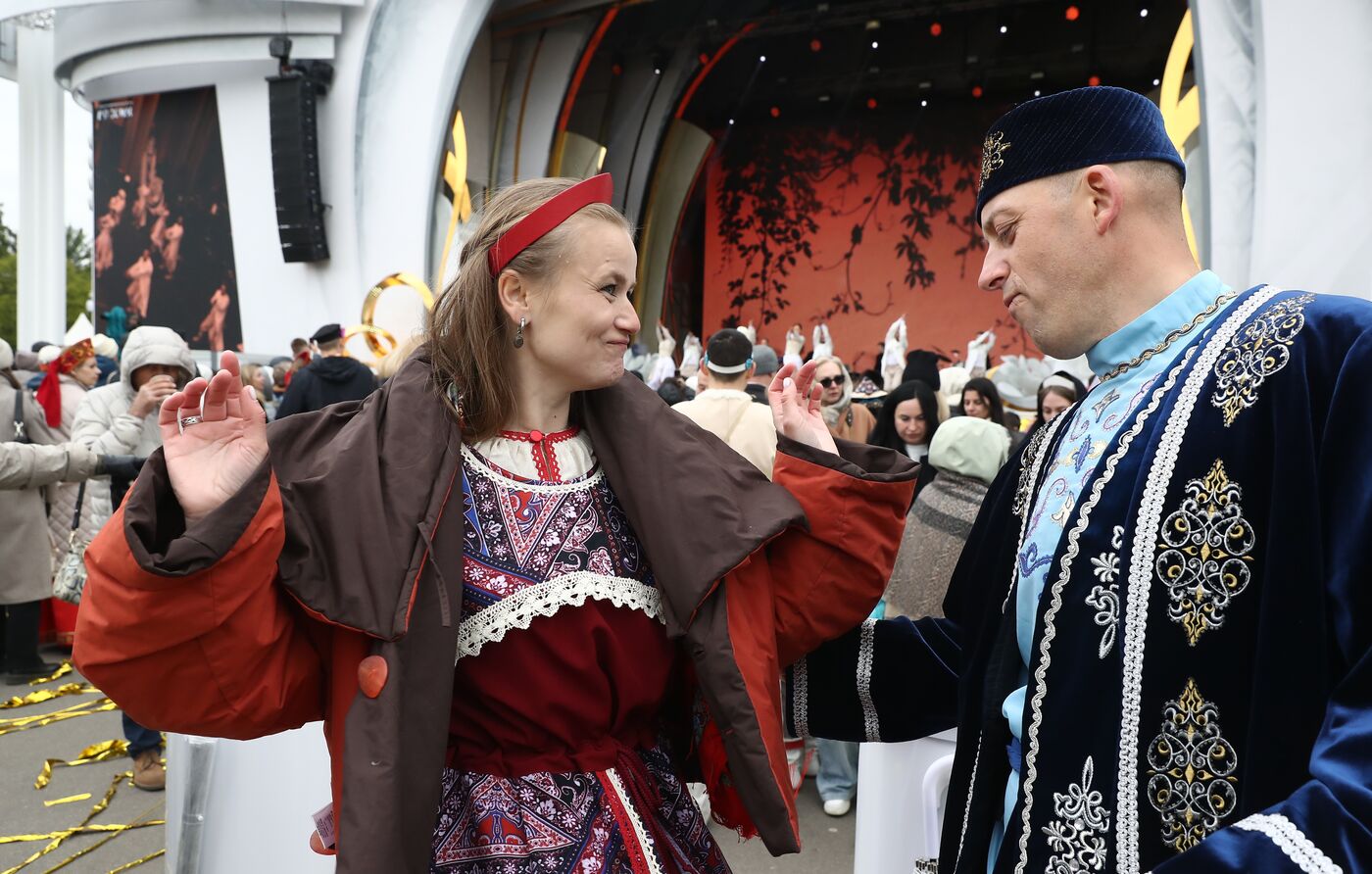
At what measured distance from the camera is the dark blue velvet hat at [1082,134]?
4.61ft

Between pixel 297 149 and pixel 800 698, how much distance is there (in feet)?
42.1

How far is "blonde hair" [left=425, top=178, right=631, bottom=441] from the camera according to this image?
1639mm

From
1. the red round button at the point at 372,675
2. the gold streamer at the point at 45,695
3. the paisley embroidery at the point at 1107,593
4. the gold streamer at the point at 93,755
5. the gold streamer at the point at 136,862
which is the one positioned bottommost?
the gold streamer at the point at 136,862

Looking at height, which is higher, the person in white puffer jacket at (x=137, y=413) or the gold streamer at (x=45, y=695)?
the person in white puffer jacket at (x=137, y=413)

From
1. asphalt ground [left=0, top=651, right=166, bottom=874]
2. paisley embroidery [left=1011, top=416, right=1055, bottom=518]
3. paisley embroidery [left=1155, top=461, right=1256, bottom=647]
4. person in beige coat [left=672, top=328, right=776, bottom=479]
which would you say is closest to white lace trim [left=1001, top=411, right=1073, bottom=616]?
paisley embroidery [left=1011, top=416, right=1055, bottom=518]

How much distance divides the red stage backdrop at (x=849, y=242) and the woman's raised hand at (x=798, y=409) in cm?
1577

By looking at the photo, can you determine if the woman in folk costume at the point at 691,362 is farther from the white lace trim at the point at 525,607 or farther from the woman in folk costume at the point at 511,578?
the white lace trim at the point at 525,607

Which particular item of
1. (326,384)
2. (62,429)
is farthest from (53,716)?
(326,384)

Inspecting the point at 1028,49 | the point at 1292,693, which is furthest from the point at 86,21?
the point at 1292,693

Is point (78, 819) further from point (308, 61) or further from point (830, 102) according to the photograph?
point (830, 102)

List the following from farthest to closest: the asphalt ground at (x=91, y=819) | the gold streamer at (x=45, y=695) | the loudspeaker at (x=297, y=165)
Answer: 1. the loudspeaker at (x=297, y=165)
2. the gold streamer at (x=45, y=695)
3. the asphalt ground at (x=91, y=819)

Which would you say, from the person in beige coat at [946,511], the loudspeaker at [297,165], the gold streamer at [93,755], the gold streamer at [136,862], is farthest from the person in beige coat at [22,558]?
the loudspeaker at [297,165]

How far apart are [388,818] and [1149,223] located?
1239 mm

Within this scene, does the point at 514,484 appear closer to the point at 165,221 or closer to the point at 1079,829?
the point at 1079,829
